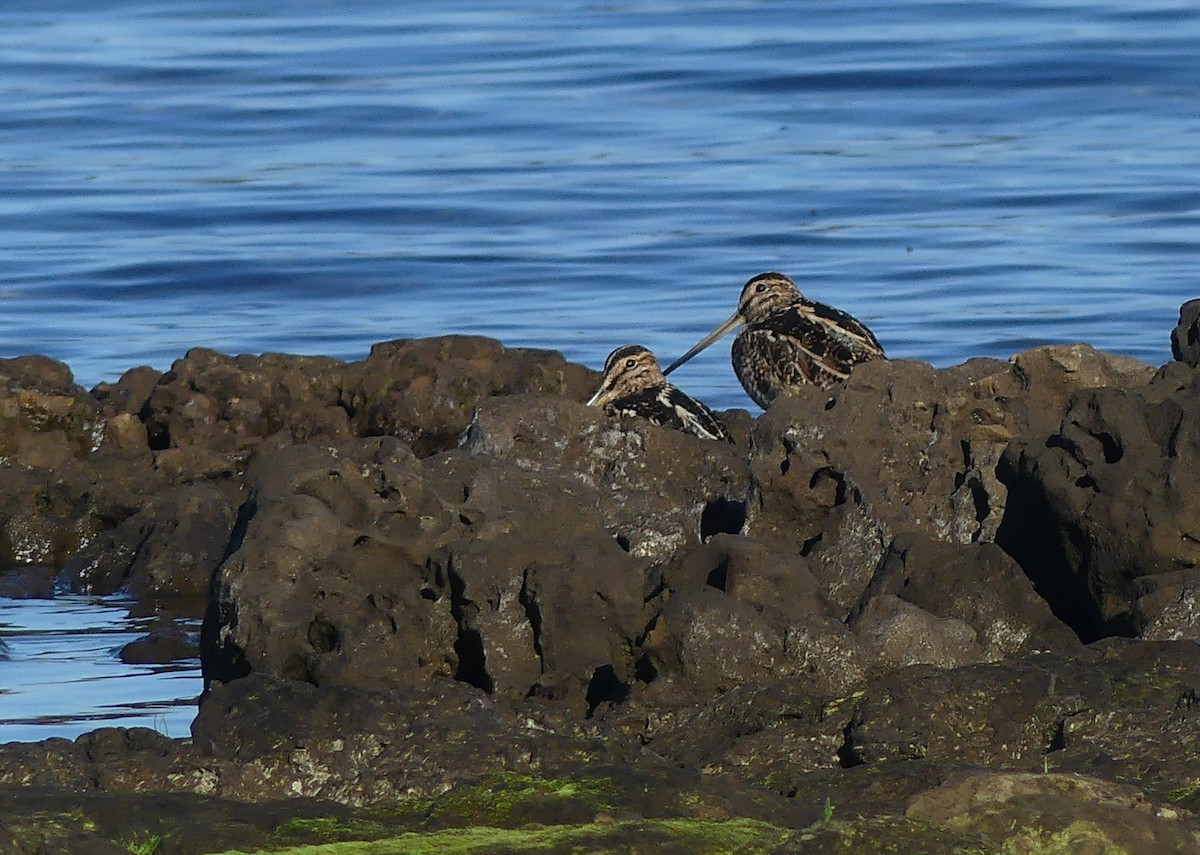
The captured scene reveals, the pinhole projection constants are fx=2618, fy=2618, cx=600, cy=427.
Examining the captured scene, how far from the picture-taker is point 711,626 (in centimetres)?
677

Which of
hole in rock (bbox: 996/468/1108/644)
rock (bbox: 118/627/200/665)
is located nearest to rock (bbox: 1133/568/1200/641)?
hole in rock (bbox: 996/468/1108/644)

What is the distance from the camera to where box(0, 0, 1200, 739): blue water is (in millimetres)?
18062

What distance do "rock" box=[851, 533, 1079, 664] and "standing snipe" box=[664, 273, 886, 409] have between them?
138 inches

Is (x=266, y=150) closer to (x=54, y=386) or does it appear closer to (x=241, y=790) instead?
(x=54, y=386)

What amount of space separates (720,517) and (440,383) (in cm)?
319

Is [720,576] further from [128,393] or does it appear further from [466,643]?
[128,393]

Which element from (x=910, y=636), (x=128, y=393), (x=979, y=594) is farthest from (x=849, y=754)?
(x=128, y=393)

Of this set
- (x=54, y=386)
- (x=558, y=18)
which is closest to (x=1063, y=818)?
(x=54, y=386)

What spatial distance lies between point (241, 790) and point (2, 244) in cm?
1586

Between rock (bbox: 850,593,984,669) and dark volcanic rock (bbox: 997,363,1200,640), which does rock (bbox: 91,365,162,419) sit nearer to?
dark volcanic rock (bbox: 997,363,1200,640)

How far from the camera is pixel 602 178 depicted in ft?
76.7

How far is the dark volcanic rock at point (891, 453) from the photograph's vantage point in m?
8.12

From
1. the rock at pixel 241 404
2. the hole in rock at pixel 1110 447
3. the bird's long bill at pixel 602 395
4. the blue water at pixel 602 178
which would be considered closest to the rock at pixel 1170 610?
the hole in rock at pixel 1110 447

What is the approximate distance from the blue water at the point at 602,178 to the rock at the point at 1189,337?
21.7 ft
